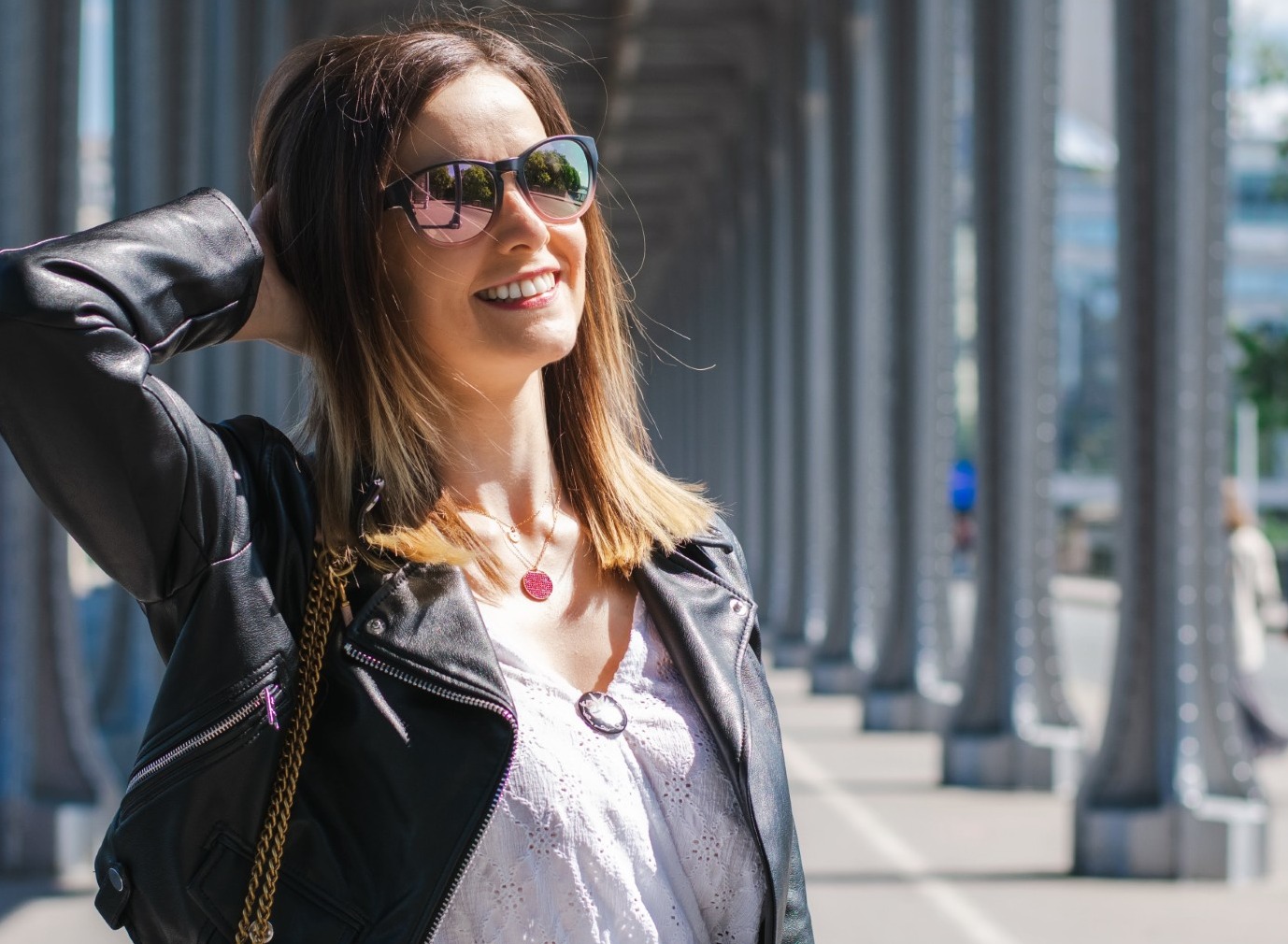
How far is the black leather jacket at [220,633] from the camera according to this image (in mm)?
1638

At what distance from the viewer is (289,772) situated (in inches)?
67.4

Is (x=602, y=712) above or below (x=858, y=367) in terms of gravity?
below

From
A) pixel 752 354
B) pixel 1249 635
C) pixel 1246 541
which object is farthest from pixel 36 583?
pixel 752 354

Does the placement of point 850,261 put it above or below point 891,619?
above

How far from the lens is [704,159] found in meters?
28.8

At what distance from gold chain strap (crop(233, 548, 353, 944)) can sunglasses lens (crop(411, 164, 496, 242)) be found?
42 centimetres

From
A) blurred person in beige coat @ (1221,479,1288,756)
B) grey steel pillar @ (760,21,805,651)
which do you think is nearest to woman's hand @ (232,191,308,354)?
blurred person in beige coat @ (1221,479,1288,756)

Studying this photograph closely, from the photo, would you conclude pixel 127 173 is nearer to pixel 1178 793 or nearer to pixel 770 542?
pixel 1178 793

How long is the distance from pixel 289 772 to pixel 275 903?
0.13m

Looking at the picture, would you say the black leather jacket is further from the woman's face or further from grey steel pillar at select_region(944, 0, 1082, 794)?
grey steel pillar at select_region(944, 0, 1082, 794)

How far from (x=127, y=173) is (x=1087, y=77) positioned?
5.67 metres

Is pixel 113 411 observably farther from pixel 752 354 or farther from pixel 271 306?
pixel 752 354

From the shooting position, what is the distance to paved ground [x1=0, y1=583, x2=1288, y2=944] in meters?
6.18

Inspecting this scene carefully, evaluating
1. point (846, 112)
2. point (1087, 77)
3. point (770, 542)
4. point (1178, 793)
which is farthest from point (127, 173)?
point (770, 542)
